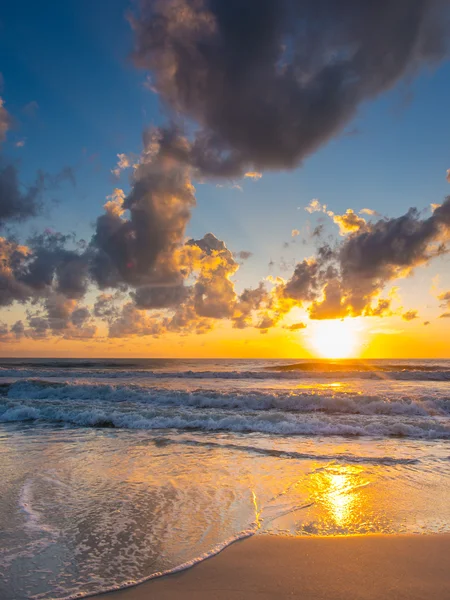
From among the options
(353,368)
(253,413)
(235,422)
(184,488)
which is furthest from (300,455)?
(353,368)

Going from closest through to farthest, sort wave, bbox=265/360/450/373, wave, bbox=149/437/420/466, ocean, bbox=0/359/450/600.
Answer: ocean, bbox=0/359/450/600, wave, bbox=149/437/420/466, wave, bbox=265/360/450/373

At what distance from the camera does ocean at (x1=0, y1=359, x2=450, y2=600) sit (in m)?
4.39

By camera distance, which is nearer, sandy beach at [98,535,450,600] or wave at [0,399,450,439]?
sandy beach at [98,535,450,600]

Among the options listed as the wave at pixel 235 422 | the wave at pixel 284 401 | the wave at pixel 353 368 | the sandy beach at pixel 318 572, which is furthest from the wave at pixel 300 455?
the wave at pixel 353 368

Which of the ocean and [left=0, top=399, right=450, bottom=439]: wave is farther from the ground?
the ocean

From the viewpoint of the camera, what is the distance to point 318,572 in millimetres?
4020

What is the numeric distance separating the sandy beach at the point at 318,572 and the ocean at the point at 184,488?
0.78 feet

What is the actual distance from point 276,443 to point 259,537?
6326 millimetres

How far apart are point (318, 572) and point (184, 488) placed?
10.9 feet

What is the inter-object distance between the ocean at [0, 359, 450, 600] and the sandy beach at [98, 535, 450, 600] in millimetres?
239

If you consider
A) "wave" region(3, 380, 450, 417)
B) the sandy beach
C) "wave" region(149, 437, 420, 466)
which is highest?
the sandy beach

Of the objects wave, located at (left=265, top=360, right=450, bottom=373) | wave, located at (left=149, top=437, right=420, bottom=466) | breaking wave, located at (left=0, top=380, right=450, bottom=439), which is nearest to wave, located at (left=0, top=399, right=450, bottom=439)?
breaking wave, located at (left=0, top=380, right=450, bottom=439)

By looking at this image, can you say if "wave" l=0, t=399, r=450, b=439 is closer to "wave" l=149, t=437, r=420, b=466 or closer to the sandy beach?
"wave" l=149, t=437, r=420, b=466

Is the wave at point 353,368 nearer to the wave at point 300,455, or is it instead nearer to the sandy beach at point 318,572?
the wave at point 300,455
